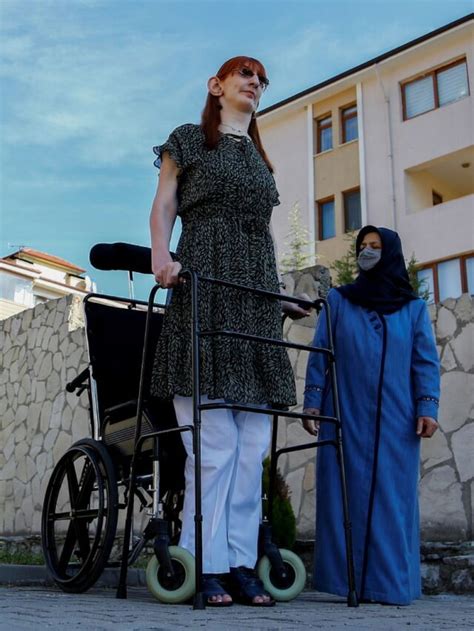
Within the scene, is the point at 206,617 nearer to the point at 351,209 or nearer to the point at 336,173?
the point at 351,209

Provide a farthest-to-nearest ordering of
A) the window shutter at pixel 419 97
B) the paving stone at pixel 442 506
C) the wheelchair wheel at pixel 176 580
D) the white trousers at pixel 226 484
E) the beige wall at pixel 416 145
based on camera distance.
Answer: the window shutter at pixel 419 97 → the beige wall at pixel 416 145 → the paving stone at pixel 442 506 → the white trousers at pixel 226 484 → the wheelchair wheel at pixel 176 580

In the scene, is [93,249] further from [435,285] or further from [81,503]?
[435,285]

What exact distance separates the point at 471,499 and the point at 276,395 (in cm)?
285

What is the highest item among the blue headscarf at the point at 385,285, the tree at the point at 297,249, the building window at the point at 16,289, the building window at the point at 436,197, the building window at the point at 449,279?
the building window at the point at 436,197

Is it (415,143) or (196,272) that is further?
(415,143)

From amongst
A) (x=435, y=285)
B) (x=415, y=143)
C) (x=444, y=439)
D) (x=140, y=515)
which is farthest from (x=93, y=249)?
(x=415, y=143)

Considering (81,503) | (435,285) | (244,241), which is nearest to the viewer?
(244,241)

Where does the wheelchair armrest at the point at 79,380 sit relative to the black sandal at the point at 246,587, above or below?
above

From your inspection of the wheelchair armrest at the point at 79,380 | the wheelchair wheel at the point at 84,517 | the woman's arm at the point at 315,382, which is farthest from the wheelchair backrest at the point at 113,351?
the woman's arm at the point at 315,382

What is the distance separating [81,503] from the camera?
11.8ft

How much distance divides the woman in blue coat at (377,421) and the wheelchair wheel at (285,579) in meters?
0.26

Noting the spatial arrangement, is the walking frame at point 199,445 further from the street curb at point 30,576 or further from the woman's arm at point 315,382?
the street curb at point 30,576

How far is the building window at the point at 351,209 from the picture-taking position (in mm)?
18594

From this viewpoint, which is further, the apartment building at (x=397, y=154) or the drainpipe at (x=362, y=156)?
the drainpipe at (x=362, y=156)
